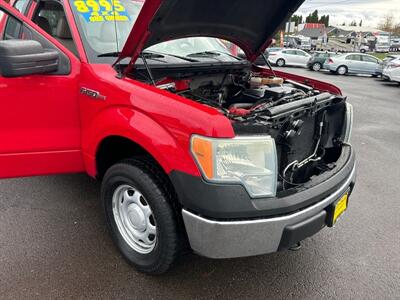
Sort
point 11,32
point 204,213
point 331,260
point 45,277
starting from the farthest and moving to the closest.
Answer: point 11,32 → point 331,260 → point 45,277 → point 204,213

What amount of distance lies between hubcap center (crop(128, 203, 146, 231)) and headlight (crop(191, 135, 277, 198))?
755mm

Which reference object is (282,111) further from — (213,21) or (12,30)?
(12,30)

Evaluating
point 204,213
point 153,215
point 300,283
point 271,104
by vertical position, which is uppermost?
point 271,104

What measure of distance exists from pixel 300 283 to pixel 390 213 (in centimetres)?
163

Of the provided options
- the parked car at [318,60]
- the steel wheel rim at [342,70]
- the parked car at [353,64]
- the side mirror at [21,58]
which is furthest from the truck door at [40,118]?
the parked car at [318,60]

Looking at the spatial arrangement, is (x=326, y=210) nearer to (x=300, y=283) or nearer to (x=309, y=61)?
(x=300, y=283)

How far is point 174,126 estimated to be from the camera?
6.77ft

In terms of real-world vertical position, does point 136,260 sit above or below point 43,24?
below

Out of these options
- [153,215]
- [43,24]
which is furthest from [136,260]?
[43,24]

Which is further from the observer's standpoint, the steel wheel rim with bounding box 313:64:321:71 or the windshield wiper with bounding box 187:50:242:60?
the steel wheel rim with bounding box 313:64:321:71

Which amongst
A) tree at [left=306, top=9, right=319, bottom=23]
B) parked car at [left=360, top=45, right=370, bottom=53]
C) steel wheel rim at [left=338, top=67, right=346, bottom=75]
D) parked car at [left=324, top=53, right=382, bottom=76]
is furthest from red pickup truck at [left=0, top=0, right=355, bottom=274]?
tree at [left=306, top=9, right=319, bottom=23]

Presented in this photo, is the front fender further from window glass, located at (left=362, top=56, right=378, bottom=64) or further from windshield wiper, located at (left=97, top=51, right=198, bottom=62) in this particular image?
window glass, located at (left=362, top=56, right=378, bottom=64)

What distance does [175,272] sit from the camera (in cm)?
262

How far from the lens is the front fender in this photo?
2.05 m
